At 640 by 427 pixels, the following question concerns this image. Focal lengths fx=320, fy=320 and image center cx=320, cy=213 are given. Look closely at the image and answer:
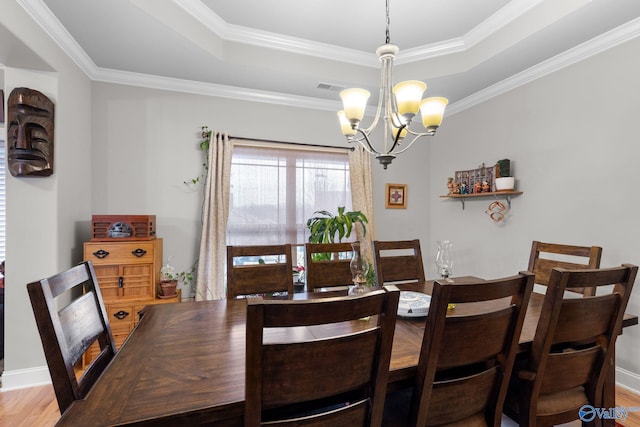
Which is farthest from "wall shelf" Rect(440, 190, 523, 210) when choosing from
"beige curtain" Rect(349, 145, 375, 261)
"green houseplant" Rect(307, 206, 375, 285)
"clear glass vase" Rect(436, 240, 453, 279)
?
"clear glass vase" Rect(436, 240, 453, 279)

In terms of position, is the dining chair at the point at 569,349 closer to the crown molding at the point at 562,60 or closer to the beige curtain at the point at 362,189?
the crown molding at the point at 562,60

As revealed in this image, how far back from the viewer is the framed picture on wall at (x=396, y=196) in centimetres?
407

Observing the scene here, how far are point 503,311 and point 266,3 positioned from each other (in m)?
2.50

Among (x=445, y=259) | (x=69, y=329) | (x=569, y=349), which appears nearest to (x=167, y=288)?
(x=69, y=329)

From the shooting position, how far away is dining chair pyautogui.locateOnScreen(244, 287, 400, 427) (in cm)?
81

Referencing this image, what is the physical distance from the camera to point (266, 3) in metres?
2.37

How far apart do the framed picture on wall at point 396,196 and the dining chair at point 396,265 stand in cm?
167

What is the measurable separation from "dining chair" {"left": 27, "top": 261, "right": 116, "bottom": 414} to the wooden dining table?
10 cm

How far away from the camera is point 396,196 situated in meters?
4.11

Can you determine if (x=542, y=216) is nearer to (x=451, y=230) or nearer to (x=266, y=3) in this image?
(x=451, y=230)

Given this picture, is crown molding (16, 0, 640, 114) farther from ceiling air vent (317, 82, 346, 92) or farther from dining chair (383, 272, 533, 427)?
dining chair (383, 272, 533, 427)

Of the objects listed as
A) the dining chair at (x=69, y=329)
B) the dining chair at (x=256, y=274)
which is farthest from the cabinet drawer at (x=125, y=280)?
the dining chair at (x=69, y=329)

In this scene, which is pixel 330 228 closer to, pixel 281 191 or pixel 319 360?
pixel 281 191

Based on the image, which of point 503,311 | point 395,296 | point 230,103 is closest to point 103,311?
point 395,296
